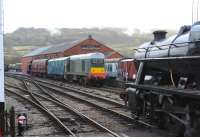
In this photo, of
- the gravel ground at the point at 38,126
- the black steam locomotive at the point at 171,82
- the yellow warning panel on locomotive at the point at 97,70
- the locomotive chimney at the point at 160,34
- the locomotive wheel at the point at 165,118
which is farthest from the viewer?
the yellow warning panel on locomotive at the point at 97,70

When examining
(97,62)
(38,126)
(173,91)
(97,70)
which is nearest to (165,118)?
(173,91)

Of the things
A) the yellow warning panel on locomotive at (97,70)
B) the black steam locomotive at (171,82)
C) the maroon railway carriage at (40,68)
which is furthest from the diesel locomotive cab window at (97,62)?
the black steam locomotive at (171,82)

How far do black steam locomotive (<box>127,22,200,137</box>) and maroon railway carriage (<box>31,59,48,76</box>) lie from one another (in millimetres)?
49972

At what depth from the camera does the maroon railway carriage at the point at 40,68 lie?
213ft

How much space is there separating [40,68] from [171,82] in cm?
5637

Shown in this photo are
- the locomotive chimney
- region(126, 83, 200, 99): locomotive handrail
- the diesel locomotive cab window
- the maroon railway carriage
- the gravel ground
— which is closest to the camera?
region(126, 83, 200, 99): locomotive handrail

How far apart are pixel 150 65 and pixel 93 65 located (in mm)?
27464

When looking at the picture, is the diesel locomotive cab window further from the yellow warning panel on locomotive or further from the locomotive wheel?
the locomotive wheel

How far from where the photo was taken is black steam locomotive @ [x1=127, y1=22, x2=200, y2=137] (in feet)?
35.1

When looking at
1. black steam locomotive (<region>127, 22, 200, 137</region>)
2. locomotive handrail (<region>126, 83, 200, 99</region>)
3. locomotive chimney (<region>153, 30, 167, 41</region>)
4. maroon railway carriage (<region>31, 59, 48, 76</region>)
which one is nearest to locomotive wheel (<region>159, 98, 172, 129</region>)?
black steam locomotive (<region>127, 22, 200, 137</region>)

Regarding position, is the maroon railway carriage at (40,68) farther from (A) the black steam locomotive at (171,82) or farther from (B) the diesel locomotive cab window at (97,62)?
(A) the black steam locomotive at (171,82)

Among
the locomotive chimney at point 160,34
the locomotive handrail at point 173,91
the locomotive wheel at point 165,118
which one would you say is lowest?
the locomotive wheel at point 165,118

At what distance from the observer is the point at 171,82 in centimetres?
1305

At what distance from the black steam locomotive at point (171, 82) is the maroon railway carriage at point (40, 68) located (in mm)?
49972
